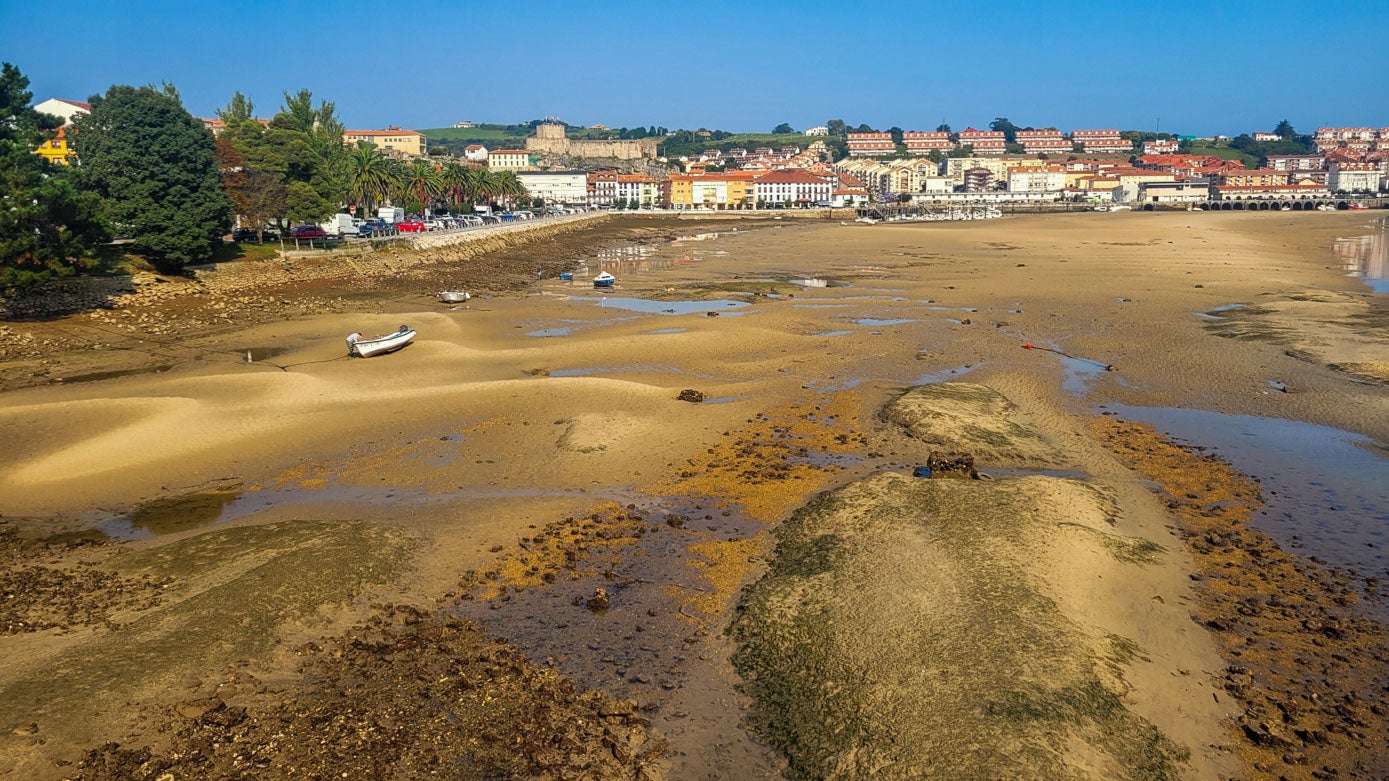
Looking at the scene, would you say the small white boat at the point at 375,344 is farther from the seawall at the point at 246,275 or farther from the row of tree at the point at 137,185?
the seawall at the point at 246,275

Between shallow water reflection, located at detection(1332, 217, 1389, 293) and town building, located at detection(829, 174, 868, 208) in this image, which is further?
town building, located at detection(829, 174, 868, 208)

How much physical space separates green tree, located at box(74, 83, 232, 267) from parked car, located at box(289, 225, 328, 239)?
16340 millimetres

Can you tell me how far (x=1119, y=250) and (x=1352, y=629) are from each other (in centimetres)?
7073

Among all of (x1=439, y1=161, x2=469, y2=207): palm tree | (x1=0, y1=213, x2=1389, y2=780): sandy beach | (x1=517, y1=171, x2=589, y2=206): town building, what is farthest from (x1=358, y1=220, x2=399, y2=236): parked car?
(x1=517, y1=171, x2=589, y2=206): town building

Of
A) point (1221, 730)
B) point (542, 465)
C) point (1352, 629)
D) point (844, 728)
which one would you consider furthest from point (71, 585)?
point (1352, 629)

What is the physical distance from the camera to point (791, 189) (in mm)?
192375

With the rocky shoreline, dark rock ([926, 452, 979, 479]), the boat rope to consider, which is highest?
the boat rope

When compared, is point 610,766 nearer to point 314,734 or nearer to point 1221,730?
point 314,734

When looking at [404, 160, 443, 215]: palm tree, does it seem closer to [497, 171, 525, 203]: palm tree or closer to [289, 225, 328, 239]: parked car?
[497, 171, 525, 203]: palm tree

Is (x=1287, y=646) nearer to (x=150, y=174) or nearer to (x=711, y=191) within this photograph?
(x=150, y=174)

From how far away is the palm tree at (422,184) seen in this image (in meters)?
99.8

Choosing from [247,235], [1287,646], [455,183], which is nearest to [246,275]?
[247,235]

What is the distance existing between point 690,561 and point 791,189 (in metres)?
186

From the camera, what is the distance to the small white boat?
96.4 feet
